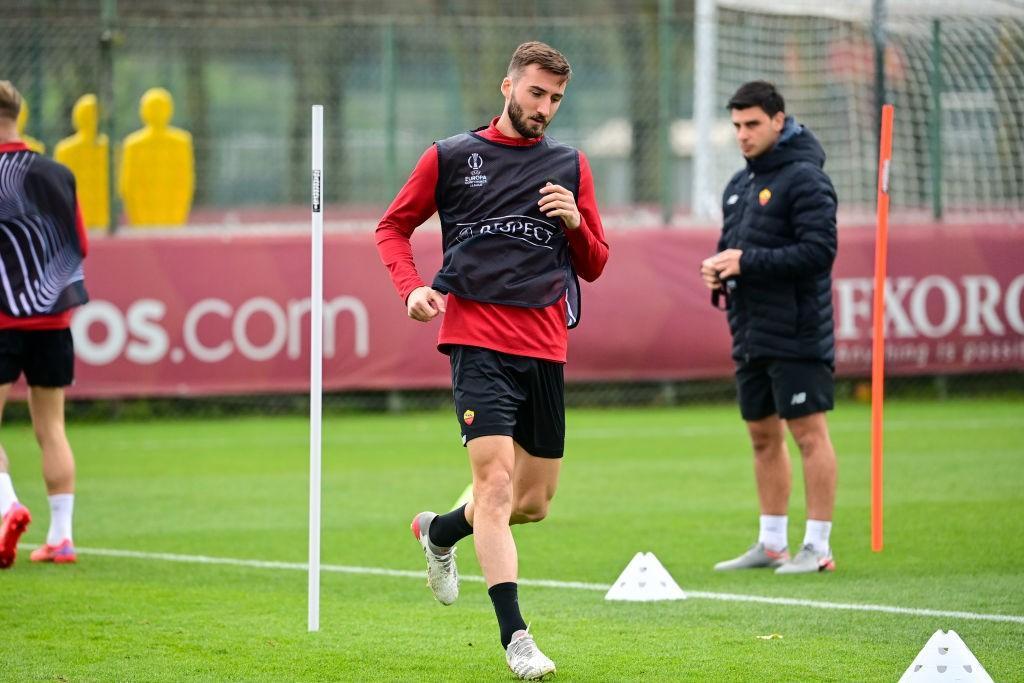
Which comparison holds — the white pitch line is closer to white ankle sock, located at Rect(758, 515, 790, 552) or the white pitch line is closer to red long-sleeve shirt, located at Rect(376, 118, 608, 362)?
white ankle sock, located at Rect(758, 515, 790, 552)

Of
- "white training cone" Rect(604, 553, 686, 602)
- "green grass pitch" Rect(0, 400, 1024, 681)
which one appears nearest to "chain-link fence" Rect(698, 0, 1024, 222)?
"green grass pitch" Rect(0, 400, 1024, 681)

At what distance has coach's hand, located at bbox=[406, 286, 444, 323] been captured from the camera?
561 centimetres

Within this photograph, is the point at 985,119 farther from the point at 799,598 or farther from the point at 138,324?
the point at 799,598

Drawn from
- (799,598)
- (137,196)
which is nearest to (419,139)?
(137,196)

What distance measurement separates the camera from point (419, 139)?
893 inches

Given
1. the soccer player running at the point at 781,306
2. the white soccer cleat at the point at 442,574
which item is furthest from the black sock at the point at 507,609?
the soccer player running at the point at 781,306

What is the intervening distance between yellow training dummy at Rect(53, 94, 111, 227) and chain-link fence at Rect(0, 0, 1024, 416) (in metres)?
0.36

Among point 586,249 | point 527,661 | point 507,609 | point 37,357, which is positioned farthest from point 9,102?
point 527,661

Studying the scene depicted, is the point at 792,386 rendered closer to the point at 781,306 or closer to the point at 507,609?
the point at 781,306

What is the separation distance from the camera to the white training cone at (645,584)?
7.07 m

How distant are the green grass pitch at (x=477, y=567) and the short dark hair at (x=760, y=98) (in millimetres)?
2259

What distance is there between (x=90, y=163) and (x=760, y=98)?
9328 millimetres

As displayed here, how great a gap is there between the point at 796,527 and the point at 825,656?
11.4ft

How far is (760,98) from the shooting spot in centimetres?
798
